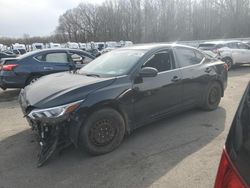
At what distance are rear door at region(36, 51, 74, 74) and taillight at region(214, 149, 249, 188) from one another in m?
7.75

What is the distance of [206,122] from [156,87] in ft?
4.60

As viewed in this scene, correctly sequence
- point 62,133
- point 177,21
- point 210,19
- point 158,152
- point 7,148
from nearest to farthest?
point 62,133, point 158,152, point 7,148, point 210,19, point 177,21

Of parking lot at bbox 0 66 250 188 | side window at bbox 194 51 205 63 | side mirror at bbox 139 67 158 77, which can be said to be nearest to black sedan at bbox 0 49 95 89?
parking lot at bbox 0 66 250 188

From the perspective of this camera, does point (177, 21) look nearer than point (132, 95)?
No

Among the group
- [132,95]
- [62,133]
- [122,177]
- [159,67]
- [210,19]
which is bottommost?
[122,177]

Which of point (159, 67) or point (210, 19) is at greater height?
point (210, 19)

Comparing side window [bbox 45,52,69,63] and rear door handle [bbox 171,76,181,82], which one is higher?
side window [bbox 45,52,69,63]

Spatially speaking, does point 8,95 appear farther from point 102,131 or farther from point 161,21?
point 161,21

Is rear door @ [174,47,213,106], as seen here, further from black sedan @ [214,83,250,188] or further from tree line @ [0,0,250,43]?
tree line @ [0,0,250,43]

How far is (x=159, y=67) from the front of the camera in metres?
4.95

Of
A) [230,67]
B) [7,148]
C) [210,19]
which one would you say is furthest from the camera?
[210,19]

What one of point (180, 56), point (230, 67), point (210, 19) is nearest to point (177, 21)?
point (210, 19)

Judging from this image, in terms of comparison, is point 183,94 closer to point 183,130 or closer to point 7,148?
point 183,130

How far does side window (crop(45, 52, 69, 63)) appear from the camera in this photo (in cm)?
883
